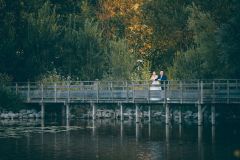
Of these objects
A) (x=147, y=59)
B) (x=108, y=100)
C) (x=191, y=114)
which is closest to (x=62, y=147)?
(x=108, y=100)

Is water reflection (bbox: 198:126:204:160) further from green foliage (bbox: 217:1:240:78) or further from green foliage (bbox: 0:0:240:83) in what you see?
green foliage (bbox: 0:0:240:83)

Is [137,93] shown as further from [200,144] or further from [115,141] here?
[200,144]

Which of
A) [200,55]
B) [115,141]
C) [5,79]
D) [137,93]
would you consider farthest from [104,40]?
[115,141]

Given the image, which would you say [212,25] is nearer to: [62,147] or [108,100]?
[108,100]

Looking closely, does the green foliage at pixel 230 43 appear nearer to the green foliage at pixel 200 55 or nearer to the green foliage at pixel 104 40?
the green foliage at pixel 104 40

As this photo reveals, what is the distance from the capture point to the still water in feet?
128

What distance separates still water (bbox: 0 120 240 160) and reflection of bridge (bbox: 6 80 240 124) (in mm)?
1677

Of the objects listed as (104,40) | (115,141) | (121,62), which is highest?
(104,40)

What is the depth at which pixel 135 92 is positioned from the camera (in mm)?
58719

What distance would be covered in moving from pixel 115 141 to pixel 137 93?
13283 millimetres

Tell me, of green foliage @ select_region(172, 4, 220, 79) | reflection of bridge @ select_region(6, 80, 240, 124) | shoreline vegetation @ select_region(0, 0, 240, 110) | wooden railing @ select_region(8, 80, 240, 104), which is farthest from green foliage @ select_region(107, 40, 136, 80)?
green foliage @ select_region(172, 4, 220, 79)

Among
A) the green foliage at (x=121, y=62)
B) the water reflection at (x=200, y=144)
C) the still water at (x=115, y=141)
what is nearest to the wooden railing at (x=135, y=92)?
the still water at (x=115, y=141)

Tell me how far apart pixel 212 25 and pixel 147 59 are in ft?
56.2

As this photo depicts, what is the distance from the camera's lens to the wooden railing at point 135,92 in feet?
180
